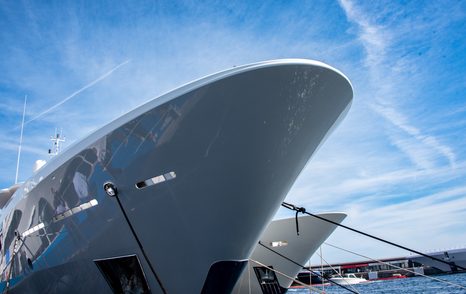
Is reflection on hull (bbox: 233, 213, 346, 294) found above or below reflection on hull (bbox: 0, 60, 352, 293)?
below

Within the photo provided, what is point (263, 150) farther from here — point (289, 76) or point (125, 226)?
point (125, 226)

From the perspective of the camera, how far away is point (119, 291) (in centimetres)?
652

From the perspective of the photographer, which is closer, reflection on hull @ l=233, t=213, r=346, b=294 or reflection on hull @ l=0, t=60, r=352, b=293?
reflection on hull @ l=0, t=60, r=352, b=293

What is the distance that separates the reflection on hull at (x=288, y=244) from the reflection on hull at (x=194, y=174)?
6.15m

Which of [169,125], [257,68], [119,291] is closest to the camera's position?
[257,68]

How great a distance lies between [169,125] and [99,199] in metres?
1.80

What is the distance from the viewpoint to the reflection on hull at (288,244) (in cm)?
1208

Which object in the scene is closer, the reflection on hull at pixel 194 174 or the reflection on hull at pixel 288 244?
the reflection on hull at pixel 194 174

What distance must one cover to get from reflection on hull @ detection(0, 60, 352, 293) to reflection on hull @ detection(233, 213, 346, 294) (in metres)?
6.15

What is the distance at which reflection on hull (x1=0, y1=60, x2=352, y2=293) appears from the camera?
521 centimetres

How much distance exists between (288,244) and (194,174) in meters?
7.63

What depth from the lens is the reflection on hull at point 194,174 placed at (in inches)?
205

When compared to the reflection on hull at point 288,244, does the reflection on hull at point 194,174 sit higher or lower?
higher

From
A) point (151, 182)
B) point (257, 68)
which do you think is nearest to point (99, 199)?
point (151, 182)
